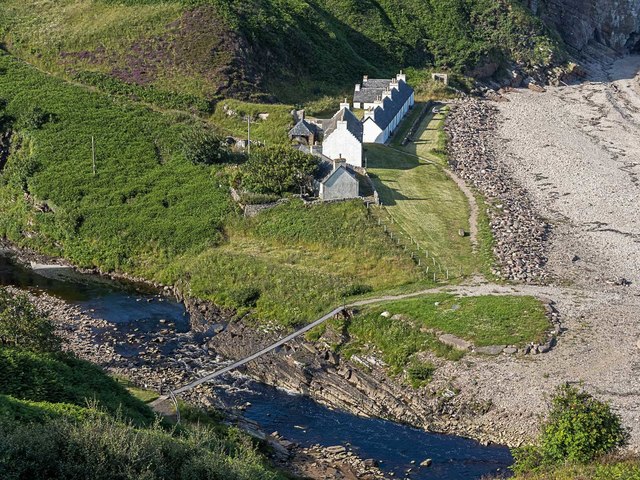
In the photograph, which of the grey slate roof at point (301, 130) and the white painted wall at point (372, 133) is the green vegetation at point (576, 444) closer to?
the grey slate roof at point (301, 130)

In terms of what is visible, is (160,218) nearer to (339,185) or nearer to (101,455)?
(339,185)

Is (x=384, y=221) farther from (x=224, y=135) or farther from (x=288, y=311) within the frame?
(x=224, y=135)

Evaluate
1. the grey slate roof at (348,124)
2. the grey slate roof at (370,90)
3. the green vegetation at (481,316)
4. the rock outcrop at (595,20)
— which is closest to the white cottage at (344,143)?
the grey slate roof at (348,124)

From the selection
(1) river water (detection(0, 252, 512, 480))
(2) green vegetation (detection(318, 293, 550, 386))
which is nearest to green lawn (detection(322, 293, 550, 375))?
(2) green vegetation (detection(318, 293, 550, 386))

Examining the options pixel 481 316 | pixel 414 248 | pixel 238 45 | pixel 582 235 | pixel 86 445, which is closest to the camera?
pixel 86 445

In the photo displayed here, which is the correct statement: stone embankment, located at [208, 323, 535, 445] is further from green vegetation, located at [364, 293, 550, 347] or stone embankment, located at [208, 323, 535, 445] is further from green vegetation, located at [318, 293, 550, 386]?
green vegetation, located at [364, 293, 550, 347]

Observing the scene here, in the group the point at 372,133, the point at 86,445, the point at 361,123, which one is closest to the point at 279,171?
the point at 361,123
